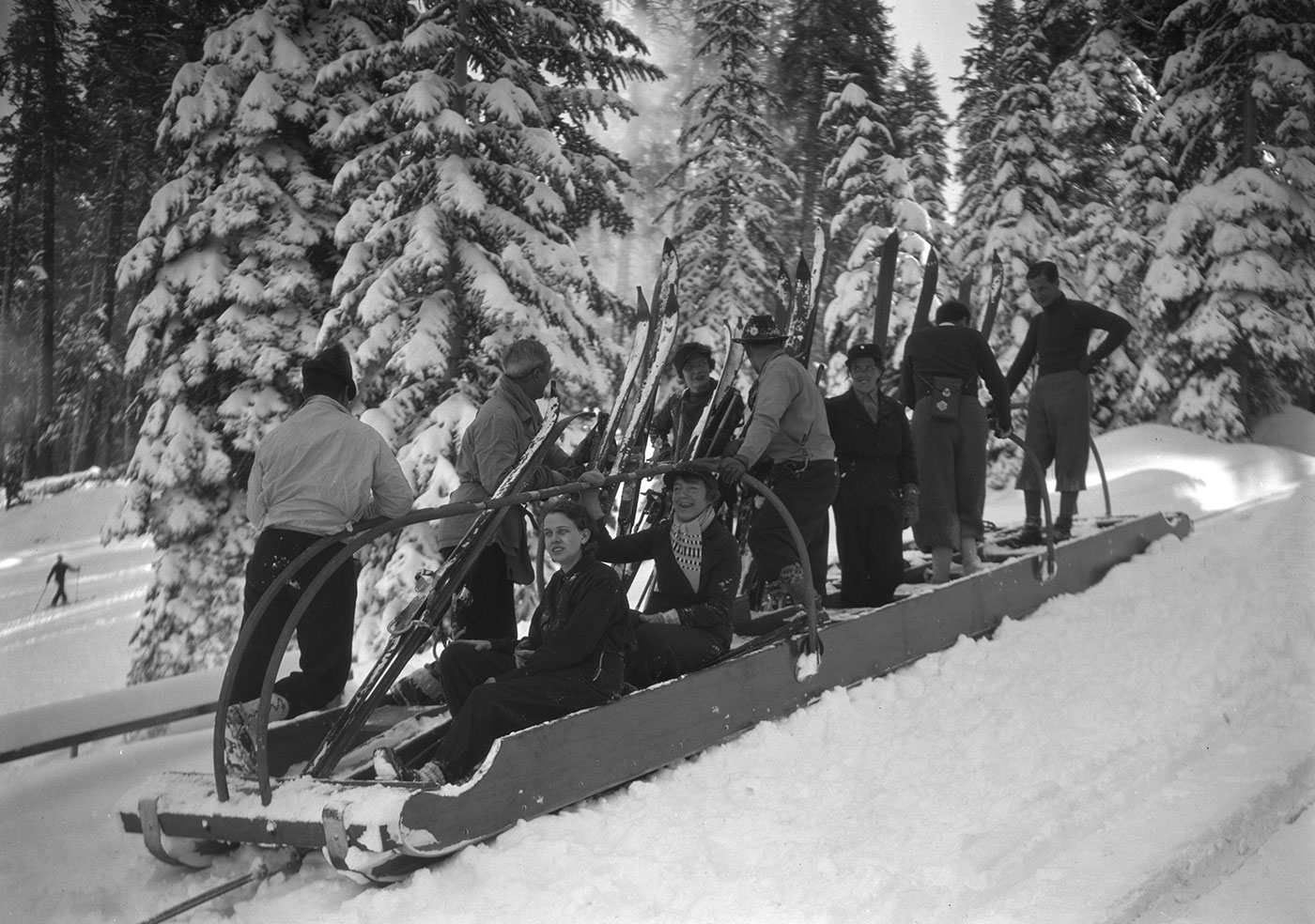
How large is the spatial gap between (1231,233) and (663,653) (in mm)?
11426

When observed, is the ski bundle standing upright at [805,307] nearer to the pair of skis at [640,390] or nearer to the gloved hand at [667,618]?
the pair of skis at [640,390]

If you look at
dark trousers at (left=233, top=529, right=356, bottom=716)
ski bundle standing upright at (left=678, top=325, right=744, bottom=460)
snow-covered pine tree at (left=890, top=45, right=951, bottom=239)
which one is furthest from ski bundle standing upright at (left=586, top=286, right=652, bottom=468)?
snow-covered pine tree at (left=890, top=45, right=951, bottom=239)

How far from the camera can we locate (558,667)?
4129 mm

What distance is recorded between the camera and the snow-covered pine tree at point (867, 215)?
1616 centimetres

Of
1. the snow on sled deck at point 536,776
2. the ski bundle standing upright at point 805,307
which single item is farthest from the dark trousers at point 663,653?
the ski bundle standing upright at point 805,307

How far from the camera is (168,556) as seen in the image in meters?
11.1

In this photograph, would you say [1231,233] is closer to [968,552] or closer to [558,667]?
[968,552]

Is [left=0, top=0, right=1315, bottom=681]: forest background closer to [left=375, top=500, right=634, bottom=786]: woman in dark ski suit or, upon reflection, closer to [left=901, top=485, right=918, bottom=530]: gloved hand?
[left=901, top=485, right=918, bottom=530]: gloved hand

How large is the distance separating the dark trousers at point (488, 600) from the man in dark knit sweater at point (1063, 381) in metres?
3.80

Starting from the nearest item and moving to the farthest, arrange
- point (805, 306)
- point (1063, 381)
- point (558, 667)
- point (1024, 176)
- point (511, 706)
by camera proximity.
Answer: point (511, 706) → point (558, 667) → point (805, 306) → point (1063, 381) → point (1024, 176)

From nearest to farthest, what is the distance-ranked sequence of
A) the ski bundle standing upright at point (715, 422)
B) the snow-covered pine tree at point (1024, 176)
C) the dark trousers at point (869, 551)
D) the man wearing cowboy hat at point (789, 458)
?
the man wearing cowboy hat at point (789, 458)
the ski bundle standing upright at point (715, 422)
the dark trousers at point (869, 551)
the snow-covered pine tree at point (1024, 176)

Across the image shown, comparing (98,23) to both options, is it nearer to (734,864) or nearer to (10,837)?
(10,837)

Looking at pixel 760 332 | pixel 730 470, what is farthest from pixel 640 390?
pixel 730 470

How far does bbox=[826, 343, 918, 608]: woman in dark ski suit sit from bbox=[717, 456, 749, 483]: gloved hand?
1.72 meters
